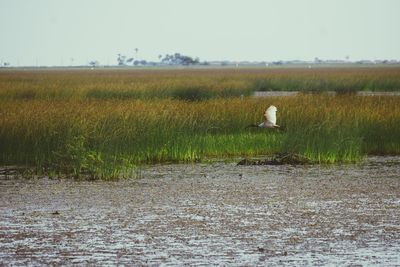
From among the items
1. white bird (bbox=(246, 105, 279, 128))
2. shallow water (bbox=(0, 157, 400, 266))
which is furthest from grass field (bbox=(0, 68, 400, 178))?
shallow water (bbox=(0, 157, 400, 266))

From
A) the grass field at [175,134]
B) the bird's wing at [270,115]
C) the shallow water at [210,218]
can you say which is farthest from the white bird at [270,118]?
the shallow water at [210,218]

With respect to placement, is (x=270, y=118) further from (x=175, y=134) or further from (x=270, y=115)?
(x=175, y=134)

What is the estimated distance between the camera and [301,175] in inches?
604

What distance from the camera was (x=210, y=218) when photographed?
11.3m

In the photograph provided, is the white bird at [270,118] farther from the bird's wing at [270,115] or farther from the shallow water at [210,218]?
the shallow water at [210,218]

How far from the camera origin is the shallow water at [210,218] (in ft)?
30.2

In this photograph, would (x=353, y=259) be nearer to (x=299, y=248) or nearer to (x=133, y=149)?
(x=299, y=248)

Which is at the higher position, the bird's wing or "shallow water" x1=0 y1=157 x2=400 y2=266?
the bird's wing

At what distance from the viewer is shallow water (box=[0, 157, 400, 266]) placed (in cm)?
921

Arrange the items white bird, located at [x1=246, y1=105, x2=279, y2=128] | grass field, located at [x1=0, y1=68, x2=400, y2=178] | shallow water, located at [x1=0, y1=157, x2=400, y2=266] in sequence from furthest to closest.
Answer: white bird, located at [x1=246, y1=105, x2=279, y2=128] → grass field, located at [x1=0, y1=68, x2=400, y2=178] → shallow water, located at [x1=0, y1=157, x2=400, y2=266]

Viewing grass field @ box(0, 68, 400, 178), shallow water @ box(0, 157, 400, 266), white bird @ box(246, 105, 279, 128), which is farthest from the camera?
white bird @ box(246, 105, 279, 128)

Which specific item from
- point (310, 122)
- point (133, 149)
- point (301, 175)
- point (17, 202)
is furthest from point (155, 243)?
point (310, 122)

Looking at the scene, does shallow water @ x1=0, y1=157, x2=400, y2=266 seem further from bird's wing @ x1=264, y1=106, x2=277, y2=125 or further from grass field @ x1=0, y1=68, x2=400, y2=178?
bird's wing @ x1=264, y1=106, x2=277, y2=125

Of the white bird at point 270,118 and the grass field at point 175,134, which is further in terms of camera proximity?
the white bird at point 270,118
